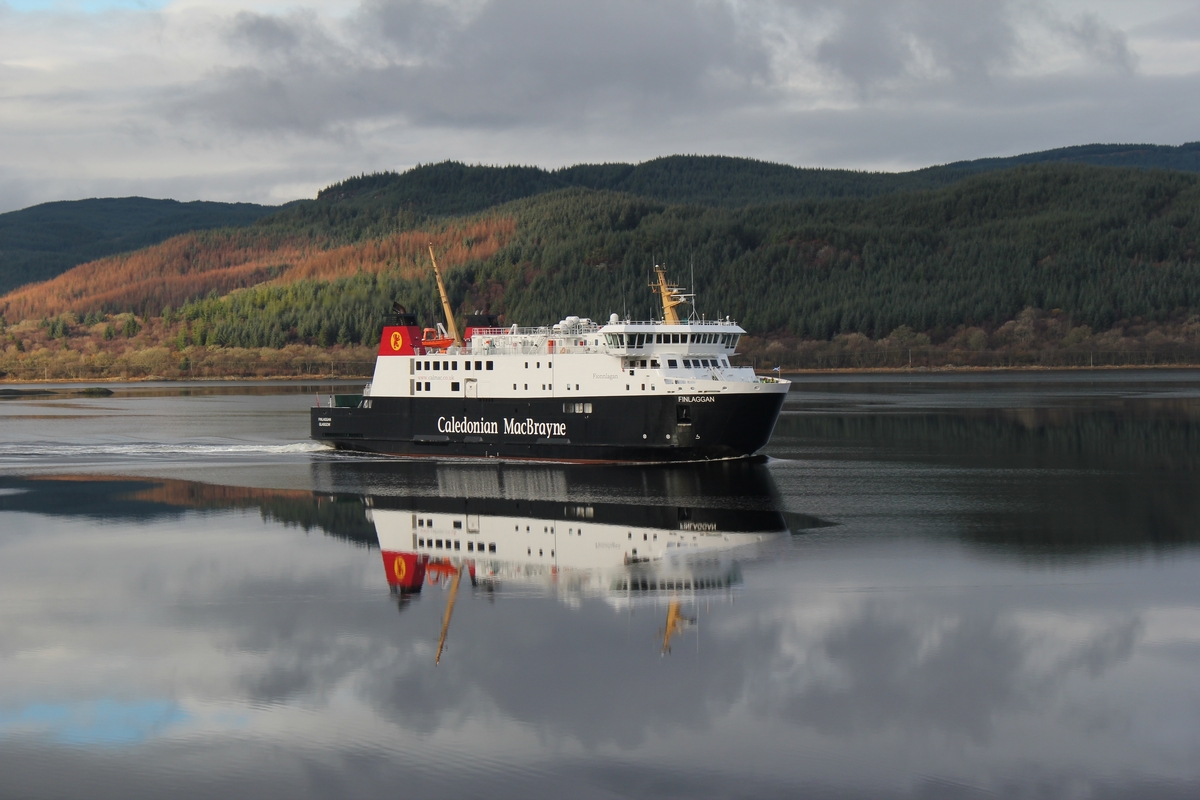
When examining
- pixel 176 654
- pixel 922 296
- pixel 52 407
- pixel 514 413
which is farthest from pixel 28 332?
pixel 176 654

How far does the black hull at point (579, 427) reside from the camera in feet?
130

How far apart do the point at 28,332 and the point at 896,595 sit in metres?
208

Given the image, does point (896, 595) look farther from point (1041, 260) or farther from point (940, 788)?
point (1041, 260)

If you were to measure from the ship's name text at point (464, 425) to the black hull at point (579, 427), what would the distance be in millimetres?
38

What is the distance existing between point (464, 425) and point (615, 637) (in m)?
25.3

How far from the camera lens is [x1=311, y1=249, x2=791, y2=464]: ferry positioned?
3953 cm

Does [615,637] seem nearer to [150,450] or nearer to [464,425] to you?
[464,425]

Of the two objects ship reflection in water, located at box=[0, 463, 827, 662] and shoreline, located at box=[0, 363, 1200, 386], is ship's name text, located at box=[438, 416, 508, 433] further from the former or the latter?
shoreline, located at box=[0, 363, 1200, 386]

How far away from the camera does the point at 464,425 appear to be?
4403cm

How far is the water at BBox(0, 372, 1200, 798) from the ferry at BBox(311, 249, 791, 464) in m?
1.81

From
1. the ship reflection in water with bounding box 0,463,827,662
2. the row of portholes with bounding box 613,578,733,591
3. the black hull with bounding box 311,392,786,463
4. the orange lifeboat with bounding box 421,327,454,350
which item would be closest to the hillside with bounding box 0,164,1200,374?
the orange lifeboat with bounding box 421,327,454,350

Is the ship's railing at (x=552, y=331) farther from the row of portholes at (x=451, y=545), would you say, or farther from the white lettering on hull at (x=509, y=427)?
the row of portholes at (x=451, y=545)

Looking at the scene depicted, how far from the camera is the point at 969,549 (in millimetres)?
26234

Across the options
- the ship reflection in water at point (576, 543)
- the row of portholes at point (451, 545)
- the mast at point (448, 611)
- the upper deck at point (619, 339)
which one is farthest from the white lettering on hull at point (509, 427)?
the mast at point (448, 611)
